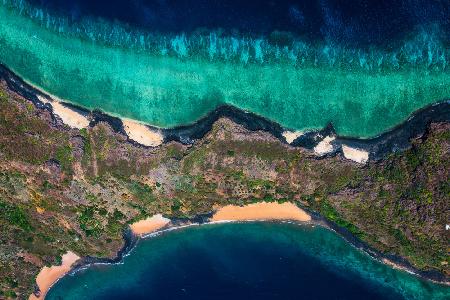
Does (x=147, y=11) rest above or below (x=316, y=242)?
above

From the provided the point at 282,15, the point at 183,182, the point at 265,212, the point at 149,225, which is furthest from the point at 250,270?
the point at 282,15

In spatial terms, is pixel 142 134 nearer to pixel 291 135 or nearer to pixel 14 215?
pixel 14 215

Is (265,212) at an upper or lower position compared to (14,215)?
lower

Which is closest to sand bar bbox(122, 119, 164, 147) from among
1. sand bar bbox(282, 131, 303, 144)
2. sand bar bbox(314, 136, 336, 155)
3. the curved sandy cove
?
the curved sandy cove

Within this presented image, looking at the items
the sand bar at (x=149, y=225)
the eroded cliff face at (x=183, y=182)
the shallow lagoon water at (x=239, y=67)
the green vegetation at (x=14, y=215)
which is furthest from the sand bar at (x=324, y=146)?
the green vegetation at (x=14, y=215)

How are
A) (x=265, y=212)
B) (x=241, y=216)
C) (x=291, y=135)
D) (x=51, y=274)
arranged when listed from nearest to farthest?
1. (x=291, y=135)
2. (x=265, y=212)
3. (x=241, y=216)
4. (x=51, y=274)

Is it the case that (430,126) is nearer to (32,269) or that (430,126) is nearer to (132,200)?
(132,200)

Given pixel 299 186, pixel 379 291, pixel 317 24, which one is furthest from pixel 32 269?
pixel 317 24
